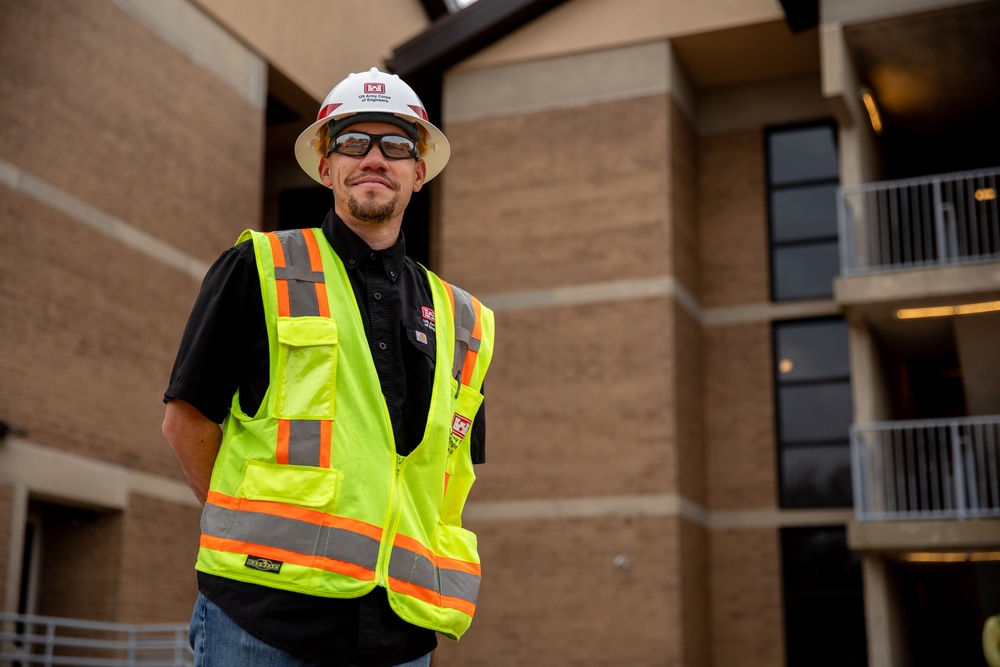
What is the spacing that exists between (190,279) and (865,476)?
414 inches

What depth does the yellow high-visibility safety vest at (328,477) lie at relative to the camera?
8.57 feet

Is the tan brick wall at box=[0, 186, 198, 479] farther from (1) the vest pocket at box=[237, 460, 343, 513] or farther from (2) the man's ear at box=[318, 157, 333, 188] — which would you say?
(1) the vest pocket at box=[237, 460, 343, 513]

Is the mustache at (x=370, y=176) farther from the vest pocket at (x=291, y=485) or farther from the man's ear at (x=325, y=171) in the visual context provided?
the vest pocket at (x=291, y=485)

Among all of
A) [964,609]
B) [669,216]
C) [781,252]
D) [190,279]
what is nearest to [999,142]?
[781,252]

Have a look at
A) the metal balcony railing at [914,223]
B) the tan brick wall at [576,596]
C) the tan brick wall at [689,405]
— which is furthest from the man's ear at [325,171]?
the tan brick wall at [689,405]

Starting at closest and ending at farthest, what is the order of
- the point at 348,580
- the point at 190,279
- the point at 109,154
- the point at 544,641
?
the point at 348,580 → the point at 109,154 → the point at 190,279 → the point at 544,641

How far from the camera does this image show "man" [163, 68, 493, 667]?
2592mm

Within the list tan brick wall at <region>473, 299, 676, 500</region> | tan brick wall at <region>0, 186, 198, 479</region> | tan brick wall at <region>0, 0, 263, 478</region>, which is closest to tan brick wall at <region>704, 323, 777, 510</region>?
tan brick wall at <region>473, 299, 676, 500</region>

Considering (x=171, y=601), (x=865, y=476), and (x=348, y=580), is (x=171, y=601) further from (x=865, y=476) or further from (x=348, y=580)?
(x=348, y=580)

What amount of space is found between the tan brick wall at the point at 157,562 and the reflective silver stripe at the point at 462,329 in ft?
47.7

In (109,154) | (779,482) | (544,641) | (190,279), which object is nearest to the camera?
(109,154)

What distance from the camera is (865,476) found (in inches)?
742

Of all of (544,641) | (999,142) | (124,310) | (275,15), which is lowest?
(544,641)

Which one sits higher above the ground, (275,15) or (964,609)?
(275,15)
